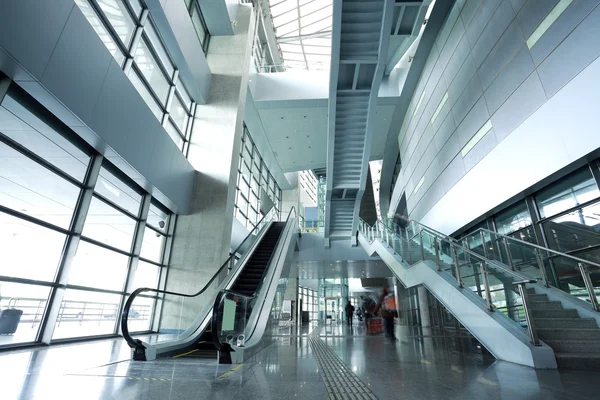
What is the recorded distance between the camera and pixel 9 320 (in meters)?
5.41

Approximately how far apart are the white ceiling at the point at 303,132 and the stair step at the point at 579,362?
13.4 meters

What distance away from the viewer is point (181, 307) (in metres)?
9.92

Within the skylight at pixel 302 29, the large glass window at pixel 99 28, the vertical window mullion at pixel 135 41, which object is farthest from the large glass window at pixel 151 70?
the skylight at pixel 302 29

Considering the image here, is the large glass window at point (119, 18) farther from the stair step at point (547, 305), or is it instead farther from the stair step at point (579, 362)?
the stair step at point (579, 362)

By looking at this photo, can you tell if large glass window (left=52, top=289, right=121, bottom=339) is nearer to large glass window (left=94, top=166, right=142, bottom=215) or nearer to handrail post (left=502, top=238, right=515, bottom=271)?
large glass window (left=94, top=166, right=142, bottom=215)

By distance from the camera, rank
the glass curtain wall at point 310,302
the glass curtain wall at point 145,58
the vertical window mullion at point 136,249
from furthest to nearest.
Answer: the glass curtain wall at point 310,302
the vertical window mullion at point 136,249
the glass curtain wall at point 145,58

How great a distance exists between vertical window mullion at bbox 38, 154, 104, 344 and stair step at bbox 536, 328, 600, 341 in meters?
8.34

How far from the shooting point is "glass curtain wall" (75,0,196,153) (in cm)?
742

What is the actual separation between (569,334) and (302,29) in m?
24.7

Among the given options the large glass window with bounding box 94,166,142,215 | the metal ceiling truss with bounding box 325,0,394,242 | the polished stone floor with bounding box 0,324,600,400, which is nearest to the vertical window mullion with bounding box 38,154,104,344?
the large glass window with bounding box 94,166,142,215

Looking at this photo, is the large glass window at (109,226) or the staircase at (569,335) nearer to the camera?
the staircase at (569,335)

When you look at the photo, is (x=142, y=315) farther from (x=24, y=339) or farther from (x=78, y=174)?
(x=78, y=174)

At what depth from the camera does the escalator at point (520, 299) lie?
165 inches

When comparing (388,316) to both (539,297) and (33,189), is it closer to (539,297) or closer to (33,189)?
(539,297)
